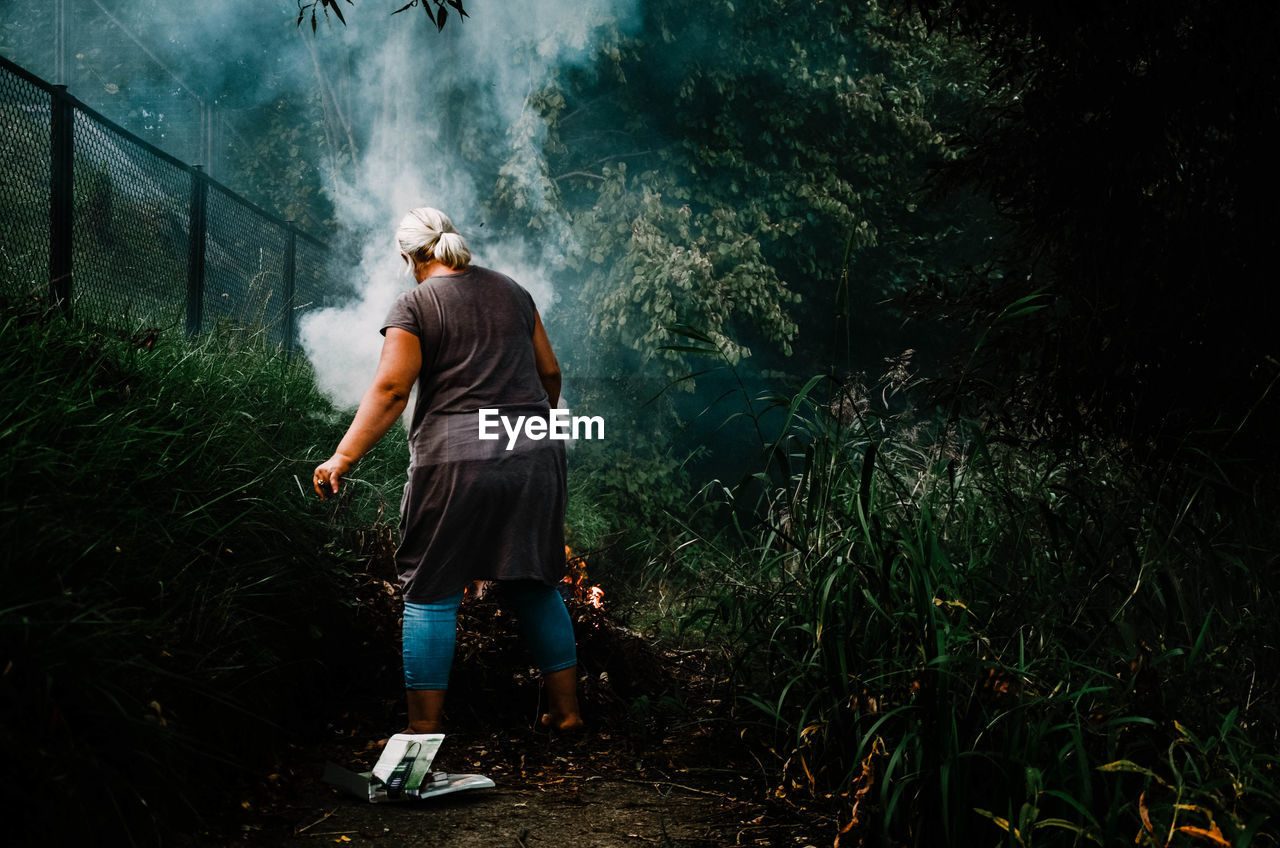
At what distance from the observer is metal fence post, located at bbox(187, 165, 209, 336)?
6.07 m

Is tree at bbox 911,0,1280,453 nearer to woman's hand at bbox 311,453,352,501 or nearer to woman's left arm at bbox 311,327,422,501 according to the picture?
woman's left arm at bbox 311,327,422,501

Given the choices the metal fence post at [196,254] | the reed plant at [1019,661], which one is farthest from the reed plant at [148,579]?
the metal fence post at [196,254]

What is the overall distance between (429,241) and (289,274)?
5554 mm

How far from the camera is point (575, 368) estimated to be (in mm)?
11297

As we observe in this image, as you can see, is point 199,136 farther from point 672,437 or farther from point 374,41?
point 672,437

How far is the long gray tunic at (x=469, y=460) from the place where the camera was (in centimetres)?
311

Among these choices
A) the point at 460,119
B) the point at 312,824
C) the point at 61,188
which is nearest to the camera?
the point at 312,824

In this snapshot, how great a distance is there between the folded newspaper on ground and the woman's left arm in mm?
795

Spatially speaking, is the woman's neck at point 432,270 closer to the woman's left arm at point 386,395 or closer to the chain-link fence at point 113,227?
the woman's left arm at point 386,395

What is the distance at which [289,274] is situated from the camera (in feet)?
27.4

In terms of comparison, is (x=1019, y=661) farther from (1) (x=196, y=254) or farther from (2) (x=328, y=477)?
(1) (x=196, y=254)

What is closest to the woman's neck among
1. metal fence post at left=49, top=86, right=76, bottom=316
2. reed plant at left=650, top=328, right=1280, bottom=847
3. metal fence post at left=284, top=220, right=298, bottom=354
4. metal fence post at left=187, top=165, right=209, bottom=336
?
reed plant at left=650, top=328, right=1280, bottom=847

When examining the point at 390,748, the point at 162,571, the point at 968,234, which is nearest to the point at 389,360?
the point at 162,571
